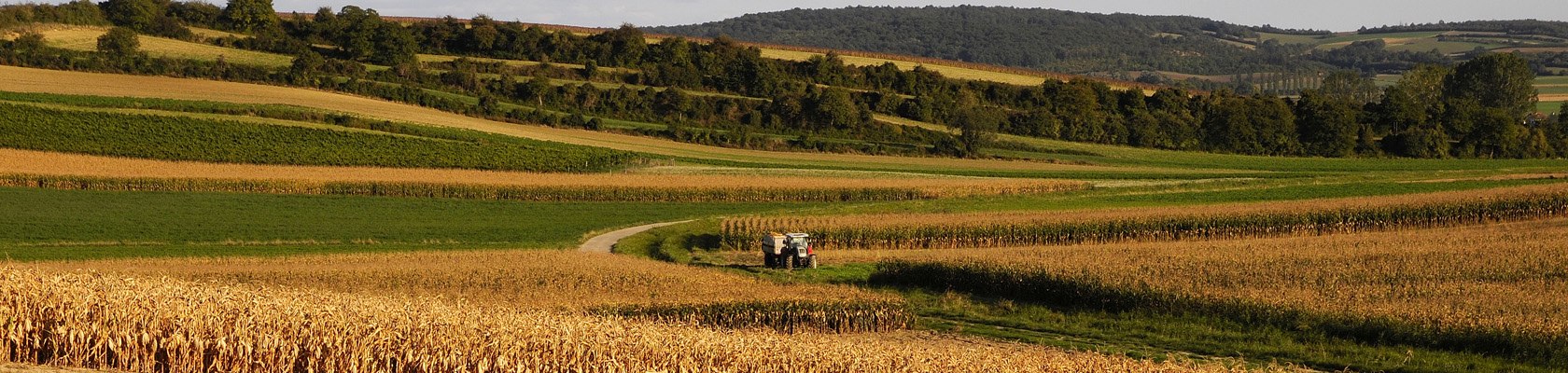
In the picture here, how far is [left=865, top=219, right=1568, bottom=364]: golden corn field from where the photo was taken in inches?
948

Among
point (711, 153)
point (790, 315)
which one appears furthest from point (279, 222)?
point (711, 153)

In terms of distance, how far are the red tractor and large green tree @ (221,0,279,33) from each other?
82.7 metres

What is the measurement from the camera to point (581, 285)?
3180 cm

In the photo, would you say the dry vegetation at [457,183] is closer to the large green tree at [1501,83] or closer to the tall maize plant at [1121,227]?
the tall maize plant at [1121,227]

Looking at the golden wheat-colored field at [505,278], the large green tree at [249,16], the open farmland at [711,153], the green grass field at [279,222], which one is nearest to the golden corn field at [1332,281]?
the golden wheat-colored field at [505,278]

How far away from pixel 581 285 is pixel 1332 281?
17.4 meters

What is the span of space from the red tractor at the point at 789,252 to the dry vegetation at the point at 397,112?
127 ft

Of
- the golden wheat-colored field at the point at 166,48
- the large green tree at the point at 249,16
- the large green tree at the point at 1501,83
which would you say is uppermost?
the large green tree at the point at 249,16

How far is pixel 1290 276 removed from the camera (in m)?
31.6

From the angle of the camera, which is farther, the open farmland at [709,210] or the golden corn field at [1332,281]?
the golden corn field at [1332,281]

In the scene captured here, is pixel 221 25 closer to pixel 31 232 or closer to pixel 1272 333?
pixel 31 232

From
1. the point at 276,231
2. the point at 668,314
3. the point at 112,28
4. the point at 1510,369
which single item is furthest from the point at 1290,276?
the point at 112,28

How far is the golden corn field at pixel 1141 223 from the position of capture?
4788 cm

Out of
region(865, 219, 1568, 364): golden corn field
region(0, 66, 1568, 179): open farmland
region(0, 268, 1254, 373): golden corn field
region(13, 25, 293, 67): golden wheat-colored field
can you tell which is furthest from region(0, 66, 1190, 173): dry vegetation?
region(0, 268, 1254, 373): golden corn field
